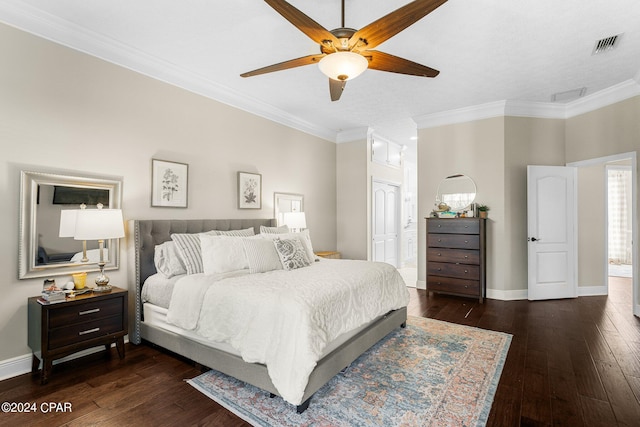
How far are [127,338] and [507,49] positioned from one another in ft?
15.5

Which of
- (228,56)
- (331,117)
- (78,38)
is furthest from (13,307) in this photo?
(331,117)

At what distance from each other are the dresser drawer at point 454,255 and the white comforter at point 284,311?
215 centimetres

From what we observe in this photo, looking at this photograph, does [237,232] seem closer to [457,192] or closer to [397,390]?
[397,390]

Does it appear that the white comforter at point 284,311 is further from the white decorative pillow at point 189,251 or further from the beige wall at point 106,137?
the beige wall at point 106,137

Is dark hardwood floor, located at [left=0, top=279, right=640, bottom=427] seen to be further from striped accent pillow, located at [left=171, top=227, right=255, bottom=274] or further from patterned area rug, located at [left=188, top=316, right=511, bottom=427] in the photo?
striped accent pillow, located at [left=171, top=227, right=255, bottom=274]

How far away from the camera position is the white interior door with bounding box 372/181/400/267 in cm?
658

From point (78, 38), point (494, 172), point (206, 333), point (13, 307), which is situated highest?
point (78, 38)

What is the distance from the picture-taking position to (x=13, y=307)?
2.48 meters

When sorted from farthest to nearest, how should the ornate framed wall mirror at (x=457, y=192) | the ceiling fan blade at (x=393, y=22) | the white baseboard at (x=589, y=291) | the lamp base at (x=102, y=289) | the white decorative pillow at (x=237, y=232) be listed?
the ornate framed wall mirror at (x=457, y=192) < the white baseboard at (x=589, y=291) < the white decorative pillow at (x=237, y=232) < the lamp base at (x=102, y=289) < the ceiling fan blade at (x=393, y=22)

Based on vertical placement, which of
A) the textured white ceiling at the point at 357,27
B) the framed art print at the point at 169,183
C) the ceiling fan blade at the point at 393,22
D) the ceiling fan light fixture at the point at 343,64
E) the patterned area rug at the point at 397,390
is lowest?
the patterned area rug at the point at 397,390

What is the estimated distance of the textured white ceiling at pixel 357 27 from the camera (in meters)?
2.51

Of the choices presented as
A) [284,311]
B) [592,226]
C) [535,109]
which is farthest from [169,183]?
Answer: [592,226]

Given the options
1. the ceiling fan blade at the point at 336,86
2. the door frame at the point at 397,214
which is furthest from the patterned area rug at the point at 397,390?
the door frame at the point at 397,214

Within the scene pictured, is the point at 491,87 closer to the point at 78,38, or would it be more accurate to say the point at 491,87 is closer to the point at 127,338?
the point at 78,38
